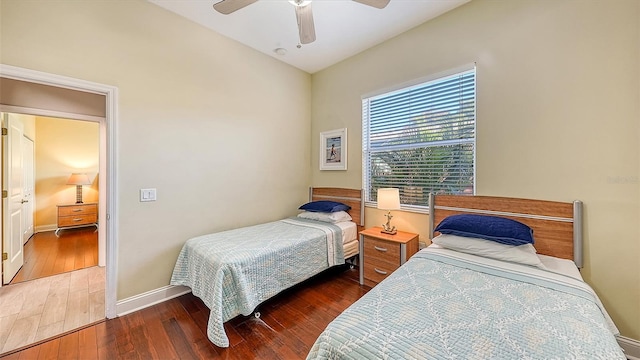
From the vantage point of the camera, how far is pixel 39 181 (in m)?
4.88

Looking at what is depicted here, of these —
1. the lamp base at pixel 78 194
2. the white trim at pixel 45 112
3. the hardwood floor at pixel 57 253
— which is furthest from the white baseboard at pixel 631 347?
the lamp base at pixel 78 194

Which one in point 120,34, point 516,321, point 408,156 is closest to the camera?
point 516,321

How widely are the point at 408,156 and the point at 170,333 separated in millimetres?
2878

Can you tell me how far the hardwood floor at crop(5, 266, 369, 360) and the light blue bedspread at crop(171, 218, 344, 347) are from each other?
166mm

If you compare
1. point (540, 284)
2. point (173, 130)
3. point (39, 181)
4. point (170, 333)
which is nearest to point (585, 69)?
point (540, 284)

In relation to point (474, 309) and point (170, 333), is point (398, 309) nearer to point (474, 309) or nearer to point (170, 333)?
point (474, 309)

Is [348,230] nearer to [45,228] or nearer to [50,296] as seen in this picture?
[50,296]

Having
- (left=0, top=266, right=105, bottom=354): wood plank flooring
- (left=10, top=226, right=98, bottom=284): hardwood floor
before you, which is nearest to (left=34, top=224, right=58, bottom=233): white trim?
(left=10, top=226, right=98, bottom=284): hardwood floor

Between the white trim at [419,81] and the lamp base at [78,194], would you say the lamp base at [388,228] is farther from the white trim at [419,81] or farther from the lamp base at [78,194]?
the lamp base at [78,194]

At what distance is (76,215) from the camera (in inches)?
197

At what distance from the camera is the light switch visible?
2.29 meters

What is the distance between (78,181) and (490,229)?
7300 mm

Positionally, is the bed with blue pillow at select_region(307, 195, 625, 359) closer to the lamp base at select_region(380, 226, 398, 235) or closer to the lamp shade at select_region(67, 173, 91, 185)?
the lamp base at select_region(380, 226, 398, 235)

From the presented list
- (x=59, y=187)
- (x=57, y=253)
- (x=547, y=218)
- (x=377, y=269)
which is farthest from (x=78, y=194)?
(x=547, y=218)
